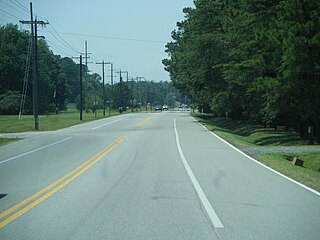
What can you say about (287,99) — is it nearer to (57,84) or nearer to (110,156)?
(110,156)

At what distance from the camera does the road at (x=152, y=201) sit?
7016 mm

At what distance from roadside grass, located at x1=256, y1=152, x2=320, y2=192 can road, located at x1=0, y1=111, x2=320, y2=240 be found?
502mm

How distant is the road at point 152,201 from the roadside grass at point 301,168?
0.50 m

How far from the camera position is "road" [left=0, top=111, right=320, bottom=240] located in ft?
23.0

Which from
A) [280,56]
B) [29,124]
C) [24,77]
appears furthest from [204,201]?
[24,77]

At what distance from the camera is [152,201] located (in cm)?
927

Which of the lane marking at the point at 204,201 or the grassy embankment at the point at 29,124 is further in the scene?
the grassy embankment at the point at 29,124

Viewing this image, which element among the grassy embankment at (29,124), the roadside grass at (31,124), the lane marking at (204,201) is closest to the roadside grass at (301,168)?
the lane marking at (204,201)

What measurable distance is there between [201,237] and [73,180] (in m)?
6.14

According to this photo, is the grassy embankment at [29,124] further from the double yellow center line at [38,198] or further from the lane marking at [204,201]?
the lane marking at [204,201]

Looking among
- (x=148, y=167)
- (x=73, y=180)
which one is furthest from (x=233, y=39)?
(x=73, y=180)

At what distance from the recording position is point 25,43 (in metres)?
104

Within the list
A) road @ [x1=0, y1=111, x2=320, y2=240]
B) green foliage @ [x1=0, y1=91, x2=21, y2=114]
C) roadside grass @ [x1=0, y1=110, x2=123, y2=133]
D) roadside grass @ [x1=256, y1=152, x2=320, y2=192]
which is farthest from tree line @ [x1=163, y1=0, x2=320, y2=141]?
green foliage @ [x1=0, y1=91, x2=21, y2=114]

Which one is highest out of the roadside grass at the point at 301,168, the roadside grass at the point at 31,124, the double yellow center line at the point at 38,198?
the double yellow center line at the point at 38,198
